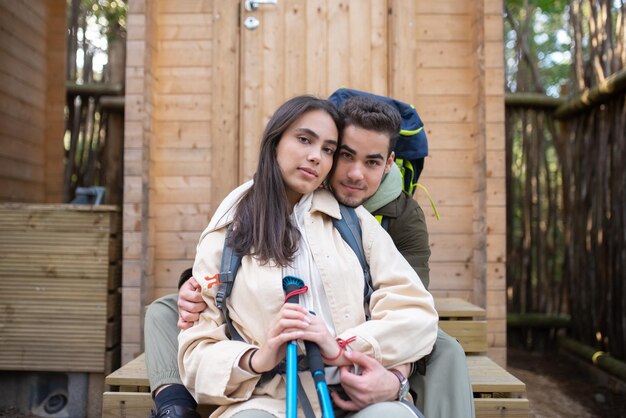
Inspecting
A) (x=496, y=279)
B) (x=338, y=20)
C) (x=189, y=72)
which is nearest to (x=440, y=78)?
(x=338, y=20)

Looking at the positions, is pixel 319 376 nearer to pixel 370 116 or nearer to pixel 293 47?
pixel 370 116

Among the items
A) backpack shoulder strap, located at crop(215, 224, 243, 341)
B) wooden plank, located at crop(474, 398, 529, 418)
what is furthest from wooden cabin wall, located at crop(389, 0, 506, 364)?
backpack shoulder strap, located at crop(215, 224, 243, 341)

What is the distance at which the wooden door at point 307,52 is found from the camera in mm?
3381

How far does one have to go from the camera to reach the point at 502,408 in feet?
7.26

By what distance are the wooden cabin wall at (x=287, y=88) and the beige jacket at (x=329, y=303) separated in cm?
164

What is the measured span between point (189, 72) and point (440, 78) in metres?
1.49

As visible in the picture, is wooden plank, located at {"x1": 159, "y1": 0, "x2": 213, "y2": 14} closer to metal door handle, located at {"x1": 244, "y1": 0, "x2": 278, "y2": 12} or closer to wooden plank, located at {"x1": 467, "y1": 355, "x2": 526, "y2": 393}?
metal door handle, located at {"x1": 244, "y1": 0, "x2": 278, "y2": 12}

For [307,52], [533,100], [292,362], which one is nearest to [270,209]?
[292,362]

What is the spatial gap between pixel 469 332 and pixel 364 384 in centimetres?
132

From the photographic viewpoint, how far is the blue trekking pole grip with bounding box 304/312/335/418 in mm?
1389

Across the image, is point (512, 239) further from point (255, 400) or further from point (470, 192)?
point (255, 400)

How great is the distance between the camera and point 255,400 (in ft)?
5.24

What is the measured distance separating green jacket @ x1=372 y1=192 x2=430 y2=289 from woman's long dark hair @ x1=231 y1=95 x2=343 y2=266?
495 mm

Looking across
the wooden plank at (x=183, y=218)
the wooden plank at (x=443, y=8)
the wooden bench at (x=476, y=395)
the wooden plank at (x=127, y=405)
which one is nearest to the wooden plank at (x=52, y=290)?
the wooden plank at (x=183, y=218)
